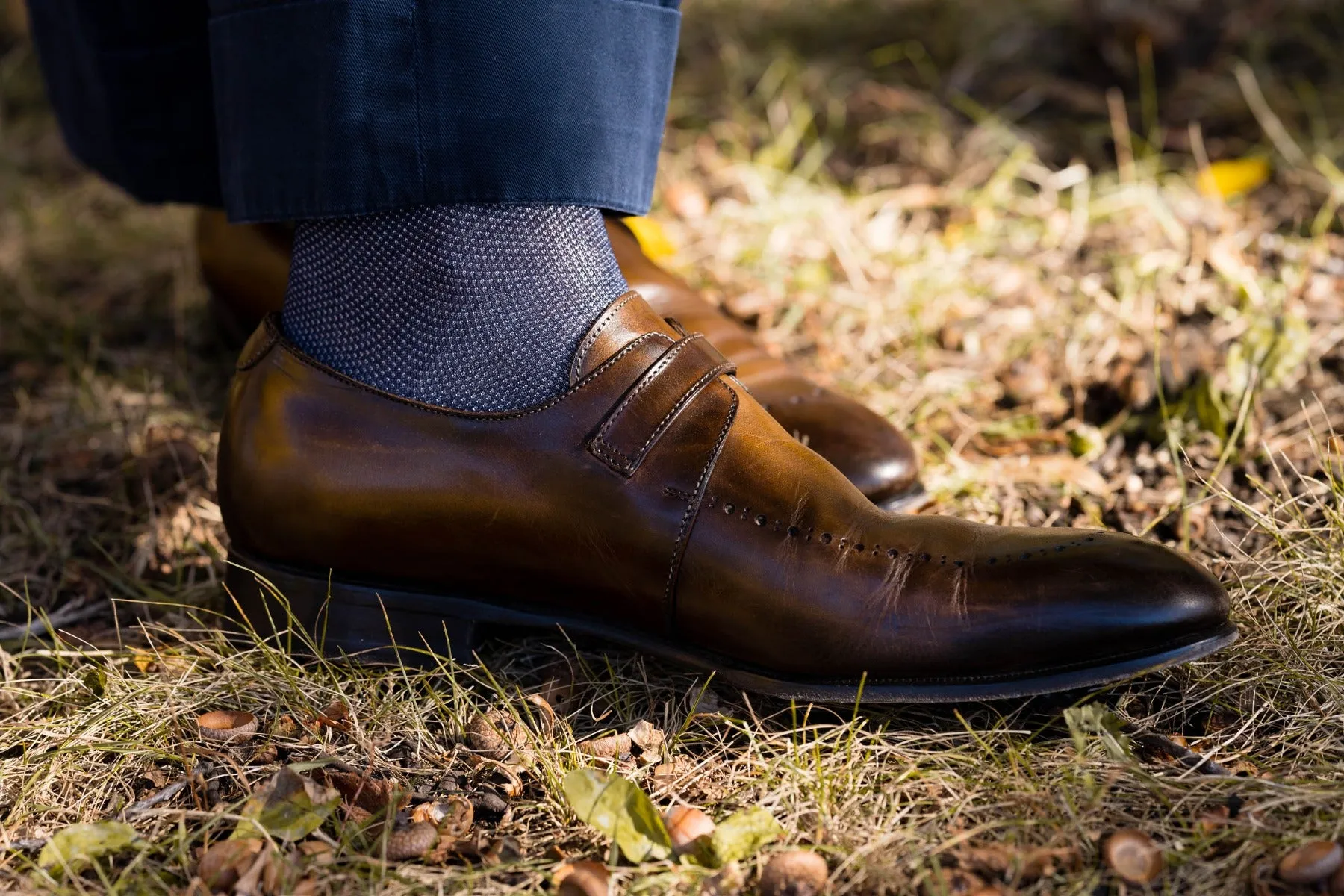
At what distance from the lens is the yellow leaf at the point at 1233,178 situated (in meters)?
2.06

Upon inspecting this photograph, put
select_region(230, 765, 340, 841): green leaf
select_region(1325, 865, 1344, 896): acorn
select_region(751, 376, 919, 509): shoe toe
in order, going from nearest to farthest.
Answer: select_region(1325, 865, 1344, 896): acorn
select_region(230, 765, 340, 841): green leaf
select_region(751, 376, 919, 509): shoe toe

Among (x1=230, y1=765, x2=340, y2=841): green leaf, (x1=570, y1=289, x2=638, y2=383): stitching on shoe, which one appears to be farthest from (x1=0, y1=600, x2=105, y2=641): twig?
(x1=570, y1=289, x2=638, y2=383): stitching on shoe

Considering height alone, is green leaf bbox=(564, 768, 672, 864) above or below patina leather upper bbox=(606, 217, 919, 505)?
below

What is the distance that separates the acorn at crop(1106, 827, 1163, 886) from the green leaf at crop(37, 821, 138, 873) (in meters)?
0.78

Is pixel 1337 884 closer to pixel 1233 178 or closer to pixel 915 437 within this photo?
pixel 915 437

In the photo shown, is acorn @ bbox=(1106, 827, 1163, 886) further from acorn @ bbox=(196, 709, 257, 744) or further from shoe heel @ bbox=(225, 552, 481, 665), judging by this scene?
acorn @ bbox=(196, 709, 257, 744)

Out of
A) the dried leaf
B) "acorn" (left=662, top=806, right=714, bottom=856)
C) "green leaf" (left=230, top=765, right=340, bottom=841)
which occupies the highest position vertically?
"acorn" (left=662, top=806, right=714, bottom=856)

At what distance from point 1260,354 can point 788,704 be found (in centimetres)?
90

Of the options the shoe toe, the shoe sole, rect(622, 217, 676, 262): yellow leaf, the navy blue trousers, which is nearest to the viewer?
the navy blue trousers

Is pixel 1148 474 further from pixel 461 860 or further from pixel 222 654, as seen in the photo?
pixel 222 654

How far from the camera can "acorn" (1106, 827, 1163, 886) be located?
2.76 ft

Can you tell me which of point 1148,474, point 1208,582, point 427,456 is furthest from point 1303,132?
point 427,456

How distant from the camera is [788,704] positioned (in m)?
1.09

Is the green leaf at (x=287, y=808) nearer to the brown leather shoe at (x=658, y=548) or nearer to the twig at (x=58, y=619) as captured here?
the brown leather shoe at (x=658, y=548)
